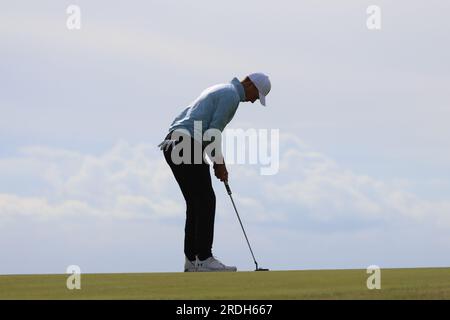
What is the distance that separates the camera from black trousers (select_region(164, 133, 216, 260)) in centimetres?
1266

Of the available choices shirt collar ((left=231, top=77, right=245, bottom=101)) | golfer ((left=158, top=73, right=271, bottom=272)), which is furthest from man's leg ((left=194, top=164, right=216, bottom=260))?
shirt collar ((left=231, top=77, right=245, bottom=101))

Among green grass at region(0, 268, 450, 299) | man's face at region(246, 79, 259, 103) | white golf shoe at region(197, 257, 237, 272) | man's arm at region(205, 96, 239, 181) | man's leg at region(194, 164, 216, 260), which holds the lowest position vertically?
green grass at region(0, 268, 450, 299)

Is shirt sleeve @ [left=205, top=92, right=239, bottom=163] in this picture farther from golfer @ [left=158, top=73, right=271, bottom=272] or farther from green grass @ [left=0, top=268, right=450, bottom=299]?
green grass @ [left=0, top=268, right=450, bottom=299]

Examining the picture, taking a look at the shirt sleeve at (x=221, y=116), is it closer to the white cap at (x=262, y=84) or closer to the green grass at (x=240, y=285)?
the white cap at (x=262, y=84)

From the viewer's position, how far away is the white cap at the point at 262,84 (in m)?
13.0

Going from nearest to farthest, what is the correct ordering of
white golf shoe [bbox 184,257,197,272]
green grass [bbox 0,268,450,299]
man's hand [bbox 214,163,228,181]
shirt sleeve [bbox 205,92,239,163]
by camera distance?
1. green grass [bbox 0,268,450,299]
2. shirt sleeve [bbox 205,92,239,163]
3. man's hand [bbox 214,163,228,181]
4. white golf shoe [bbox 184,257,197,272]

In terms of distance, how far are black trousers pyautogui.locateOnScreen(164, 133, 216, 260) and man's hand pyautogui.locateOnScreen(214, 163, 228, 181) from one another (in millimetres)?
147

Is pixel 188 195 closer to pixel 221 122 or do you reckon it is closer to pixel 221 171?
pixel 221 171

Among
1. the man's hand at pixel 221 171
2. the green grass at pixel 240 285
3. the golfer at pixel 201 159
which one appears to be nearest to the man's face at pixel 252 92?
the golfer at pixel 201 159

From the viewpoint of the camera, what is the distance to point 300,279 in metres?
11.3

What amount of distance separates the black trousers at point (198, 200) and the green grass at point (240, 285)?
65cm
